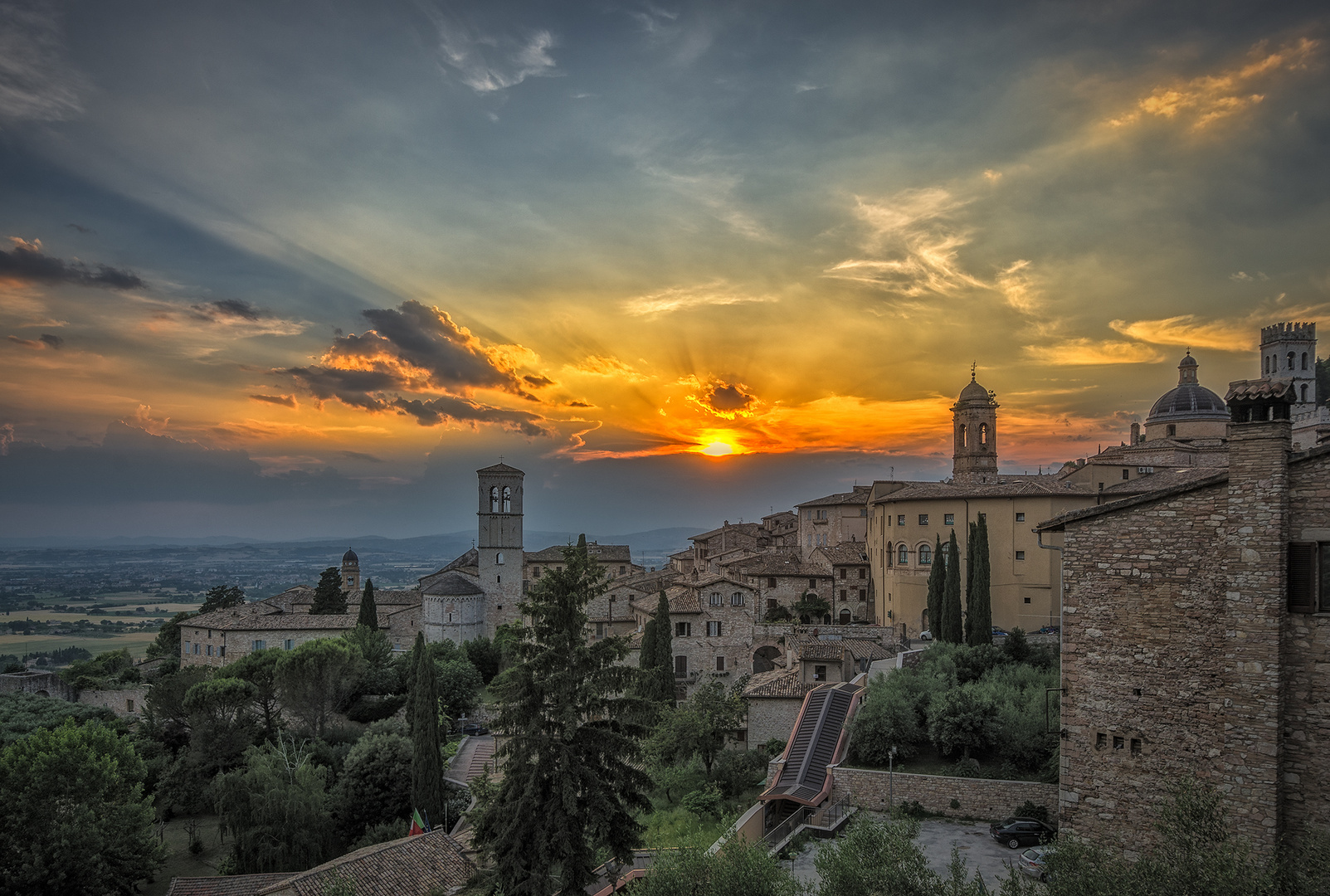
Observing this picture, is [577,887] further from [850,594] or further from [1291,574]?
[850,594]

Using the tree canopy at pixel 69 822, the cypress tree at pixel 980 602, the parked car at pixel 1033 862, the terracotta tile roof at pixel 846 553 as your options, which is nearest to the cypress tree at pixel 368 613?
the tree canopy at pixel 69 822

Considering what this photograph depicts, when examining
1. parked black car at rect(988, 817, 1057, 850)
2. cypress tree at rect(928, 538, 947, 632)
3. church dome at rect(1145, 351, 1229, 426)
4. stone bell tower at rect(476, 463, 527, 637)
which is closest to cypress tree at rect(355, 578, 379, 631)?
stone bell tower at rect(476, 463, 527, 637)

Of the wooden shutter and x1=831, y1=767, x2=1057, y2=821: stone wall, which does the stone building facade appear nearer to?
the wooden shutter

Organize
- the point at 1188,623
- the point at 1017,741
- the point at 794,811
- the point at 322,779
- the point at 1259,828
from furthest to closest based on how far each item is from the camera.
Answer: the point at 322,779 < the point at 794,811 < the point at 1017,741 < the point at 1188,623 < the point at 1259,828

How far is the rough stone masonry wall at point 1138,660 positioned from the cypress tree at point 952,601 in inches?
866

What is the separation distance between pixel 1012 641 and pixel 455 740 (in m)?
29.2

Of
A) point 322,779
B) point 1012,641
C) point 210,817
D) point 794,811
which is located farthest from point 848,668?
point 210,817

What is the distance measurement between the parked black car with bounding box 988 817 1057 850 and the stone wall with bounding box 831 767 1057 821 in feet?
4.37

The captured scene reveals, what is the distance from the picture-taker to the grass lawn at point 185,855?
3020 centimetres

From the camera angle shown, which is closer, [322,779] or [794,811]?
[794,811]

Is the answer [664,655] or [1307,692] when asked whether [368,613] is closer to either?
[664,655]

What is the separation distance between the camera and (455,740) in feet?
137

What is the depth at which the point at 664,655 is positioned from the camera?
38.7m

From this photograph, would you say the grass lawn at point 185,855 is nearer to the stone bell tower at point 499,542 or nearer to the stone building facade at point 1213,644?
the stone bell tower at point 499,542
